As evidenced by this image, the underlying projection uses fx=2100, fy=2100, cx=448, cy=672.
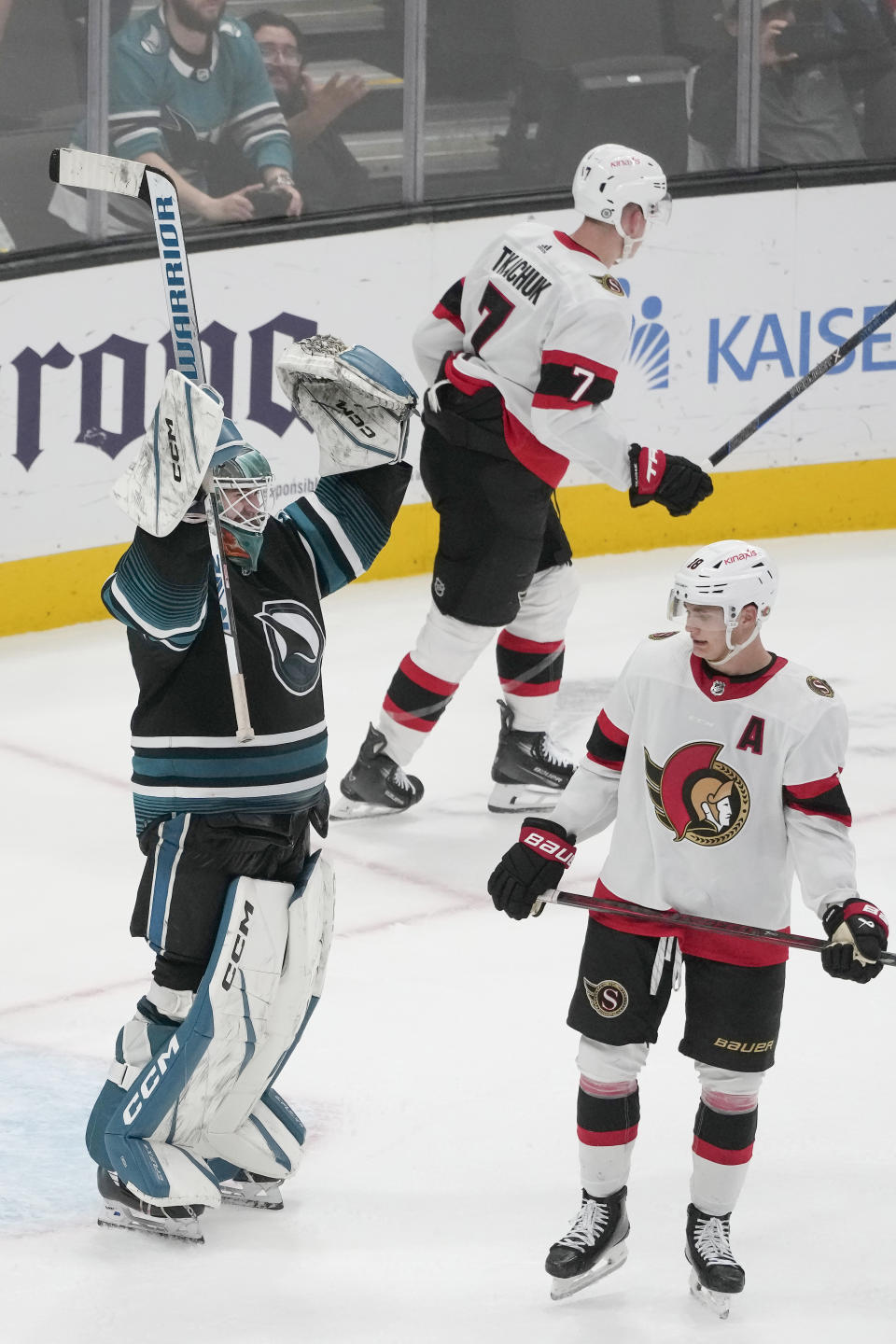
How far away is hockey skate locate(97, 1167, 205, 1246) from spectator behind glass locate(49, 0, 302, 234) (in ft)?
11.1

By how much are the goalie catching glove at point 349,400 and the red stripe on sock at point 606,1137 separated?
909mm

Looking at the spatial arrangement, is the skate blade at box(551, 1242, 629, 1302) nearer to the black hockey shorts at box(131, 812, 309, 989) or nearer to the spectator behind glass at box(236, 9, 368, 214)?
the black hockey shorts at box(131, 812, 309, 989)

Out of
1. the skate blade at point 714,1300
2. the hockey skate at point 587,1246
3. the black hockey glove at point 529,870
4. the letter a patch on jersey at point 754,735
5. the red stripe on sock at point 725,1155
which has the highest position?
the letter a patch on jersey at point 754,735

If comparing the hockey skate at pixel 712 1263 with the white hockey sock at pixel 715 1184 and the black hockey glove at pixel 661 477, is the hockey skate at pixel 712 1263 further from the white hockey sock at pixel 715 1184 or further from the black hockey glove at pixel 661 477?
the black hockey glove at pixel 661 477

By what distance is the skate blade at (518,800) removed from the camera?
4582 millimetres

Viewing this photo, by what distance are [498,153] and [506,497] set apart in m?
2.33

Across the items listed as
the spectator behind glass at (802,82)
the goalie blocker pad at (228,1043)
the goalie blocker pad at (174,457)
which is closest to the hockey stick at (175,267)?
the goalie blocker pad at (174,457)

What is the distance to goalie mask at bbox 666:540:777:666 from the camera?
2432mm

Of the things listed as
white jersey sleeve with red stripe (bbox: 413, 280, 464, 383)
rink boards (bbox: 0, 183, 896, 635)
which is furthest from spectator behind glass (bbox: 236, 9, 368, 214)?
white jersey sleeve with red stripe (bbox: 413, 280, 464, 383)

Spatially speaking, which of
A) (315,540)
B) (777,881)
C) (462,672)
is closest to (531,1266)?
(777,881)

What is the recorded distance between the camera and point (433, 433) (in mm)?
4387

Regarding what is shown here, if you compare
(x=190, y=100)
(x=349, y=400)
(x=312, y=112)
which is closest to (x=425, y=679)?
(x=349, y=400)

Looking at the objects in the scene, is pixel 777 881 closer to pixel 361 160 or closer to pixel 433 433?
pixel 433 433

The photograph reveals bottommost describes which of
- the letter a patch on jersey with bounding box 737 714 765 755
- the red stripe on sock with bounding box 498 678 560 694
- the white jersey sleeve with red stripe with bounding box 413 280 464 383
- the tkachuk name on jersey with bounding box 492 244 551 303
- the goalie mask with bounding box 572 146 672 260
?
the red stripe on sock with bounding box 498 678 560 694
